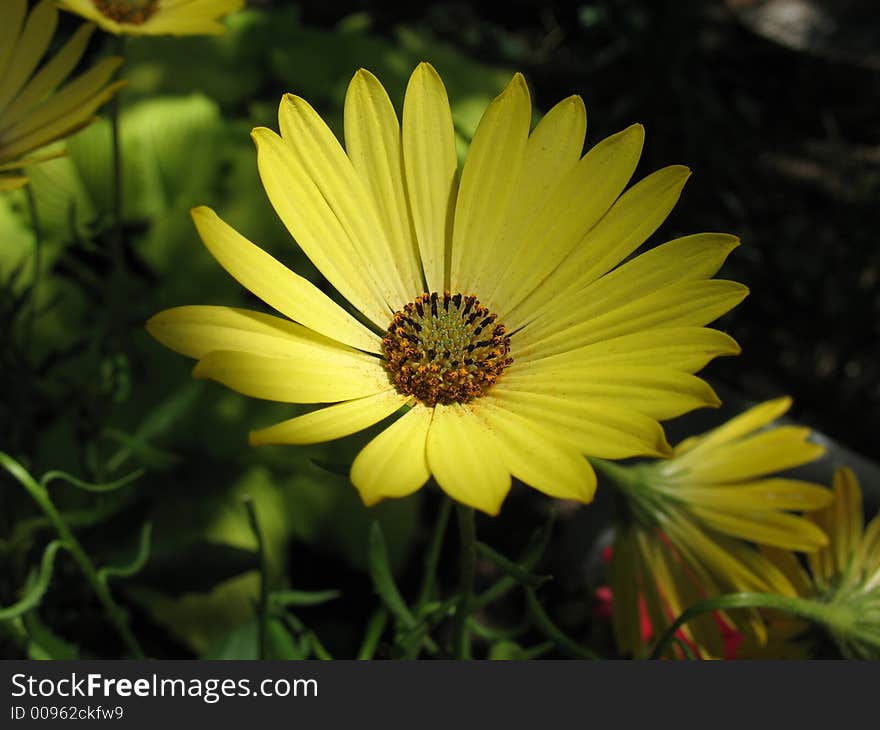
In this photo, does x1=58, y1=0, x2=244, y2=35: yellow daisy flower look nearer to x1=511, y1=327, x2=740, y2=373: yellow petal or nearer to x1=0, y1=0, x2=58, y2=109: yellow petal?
x1=0, y1=0, x2=58, y2=109: yellow petal

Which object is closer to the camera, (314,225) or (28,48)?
(314,225)

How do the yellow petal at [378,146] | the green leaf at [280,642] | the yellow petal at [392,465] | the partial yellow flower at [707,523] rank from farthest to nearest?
the green leaf at [280,642] → the partial yellow flower at [707,523] → the yellow petal at [378,146] → the yellow petal at [392,465]

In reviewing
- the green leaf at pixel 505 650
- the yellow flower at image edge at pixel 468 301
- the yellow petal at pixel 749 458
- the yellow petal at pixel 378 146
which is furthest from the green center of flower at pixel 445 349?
the green leaf at pixel 505 650

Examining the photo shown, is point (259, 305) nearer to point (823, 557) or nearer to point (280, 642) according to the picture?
point (280, 642)

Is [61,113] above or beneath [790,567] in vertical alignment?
above

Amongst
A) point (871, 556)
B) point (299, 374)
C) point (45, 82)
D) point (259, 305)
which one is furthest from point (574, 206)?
point (259, 305)

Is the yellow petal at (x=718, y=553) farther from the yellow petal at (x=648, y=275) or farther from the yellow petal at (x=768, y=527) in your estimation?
the yellow petal at (x=648, y=275)

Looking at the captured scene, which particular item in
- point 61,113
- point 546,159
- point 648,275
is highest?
point 61,113
